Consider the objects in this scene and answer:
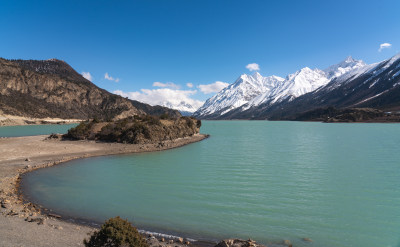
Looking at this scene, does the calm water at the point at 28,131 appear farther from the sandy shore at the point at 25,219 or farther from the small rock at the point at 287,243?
the small rock at the point at 287,243

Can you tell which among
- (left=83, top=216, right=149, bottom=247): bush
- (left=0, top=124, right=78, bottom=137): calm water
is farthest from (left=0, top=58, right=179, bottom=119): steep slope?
(left=83, top=216, right=149, bottom=247): bush

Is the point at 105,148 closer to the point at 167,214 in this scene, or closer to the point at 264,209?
the point at 167,214

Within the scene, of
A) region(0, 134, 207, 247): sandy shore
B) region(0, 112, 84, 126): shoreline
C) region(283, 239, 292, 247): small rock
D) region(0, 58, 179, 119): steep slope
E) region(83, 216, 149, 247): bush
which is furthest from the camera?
region(0, 58, 179, 119): steep slope

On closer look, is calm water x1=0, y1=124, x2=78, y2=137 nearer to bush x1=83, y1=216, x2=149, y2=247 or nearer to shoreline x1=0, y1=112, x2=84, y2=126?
shoreline x1=0, y1=112, x2=84, y2=126

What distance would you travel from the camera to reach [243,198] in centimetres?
1825

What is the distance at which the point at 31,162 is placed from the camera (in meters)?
31.2

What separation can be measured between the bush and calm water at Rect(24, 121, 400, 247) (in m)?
4.57

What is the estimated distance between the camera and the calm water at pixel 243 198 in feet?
43.4

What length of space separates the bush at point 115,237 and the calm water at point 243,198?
15.0 ft

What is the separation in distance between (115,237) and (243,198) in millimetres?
11770

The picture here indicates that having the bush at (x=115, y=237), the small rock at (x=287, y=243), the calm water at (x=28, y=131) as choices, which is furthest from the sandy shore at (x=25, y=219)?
the calm water at (x=28, y=131)

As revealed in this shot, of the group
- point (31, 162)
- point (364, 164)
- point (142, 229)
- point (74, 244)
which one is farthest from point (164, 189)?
point (364, 164)

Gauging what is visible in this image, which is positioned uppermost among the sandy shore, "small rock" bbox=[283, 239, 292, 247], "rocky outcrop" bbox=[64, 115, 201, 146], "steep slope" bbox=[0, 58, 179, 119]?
"steep slope" bbox=[0, 58, 179, 119]

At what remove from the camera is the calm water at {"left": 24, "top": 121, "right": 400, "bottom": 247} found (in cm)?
1323
